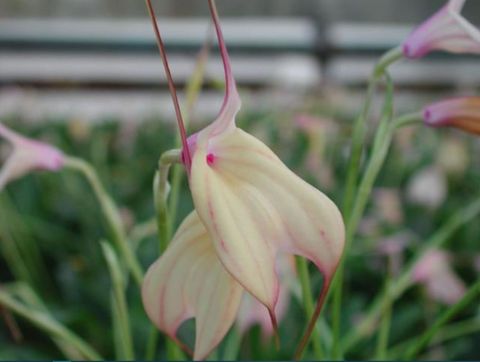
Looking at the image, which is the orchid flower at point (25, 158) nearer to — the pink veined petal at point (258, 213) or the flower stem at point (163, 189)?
the flower stem at point (163, 189)

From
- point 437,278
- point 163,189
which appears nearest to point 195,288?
point 163,189

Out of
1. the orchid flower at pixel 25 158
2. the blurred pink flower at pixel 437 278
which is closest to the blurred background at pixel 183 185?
the blurred pink flower at pixel 437 278

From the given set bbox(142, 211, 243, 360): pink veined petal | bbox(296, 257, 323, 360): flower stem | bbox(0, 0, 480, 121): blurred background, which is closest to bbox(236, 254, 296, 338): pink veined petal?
bbox(296, 257, 323, 360): flower stem

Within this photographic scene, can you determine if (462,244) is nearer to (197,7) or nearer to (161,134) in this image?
(161,134)

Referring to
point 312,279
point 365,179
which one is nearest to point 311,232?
A: point 365,179

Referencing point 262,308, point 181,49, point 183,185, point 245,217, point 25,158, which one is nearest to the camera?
point 245,217

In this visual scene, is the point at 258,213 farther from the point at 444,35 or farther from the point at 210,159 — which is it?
the point at 444,35
